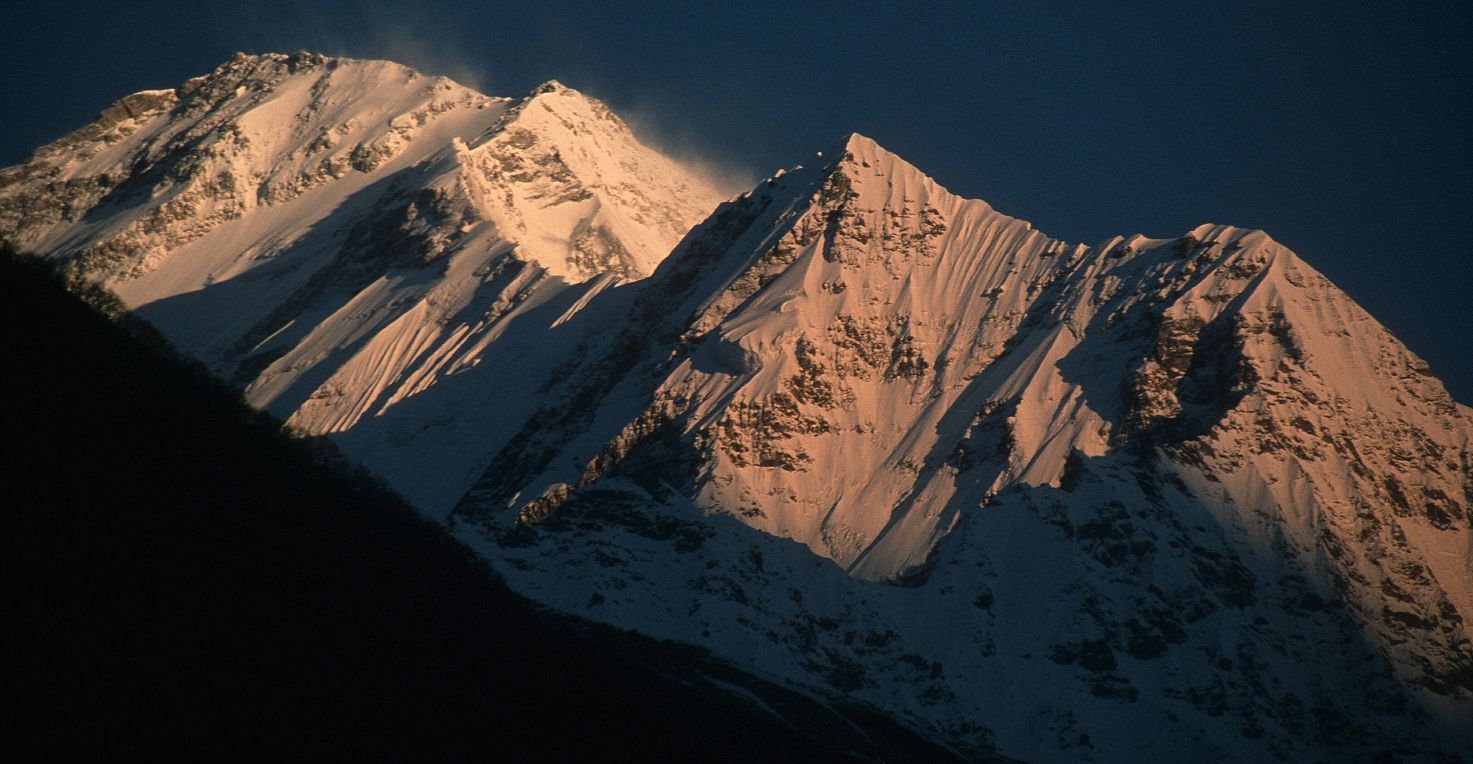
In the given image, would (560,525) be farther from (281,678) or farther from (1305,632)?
(281,678)

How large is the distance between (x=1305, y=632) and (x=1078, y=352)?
43929 mm

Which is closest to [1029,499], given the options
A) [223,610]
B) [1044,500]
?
[1044,500]

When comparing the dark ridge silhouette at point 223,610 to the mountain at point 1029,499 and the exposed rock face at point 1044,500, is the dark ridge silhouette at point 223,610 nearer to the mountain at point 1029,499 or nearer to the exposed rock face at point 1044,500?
the mountain at point 1029,499

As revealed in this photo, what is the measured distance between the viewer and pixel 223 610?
217 ft

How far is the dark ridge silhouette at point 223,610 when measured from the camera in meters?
56.1

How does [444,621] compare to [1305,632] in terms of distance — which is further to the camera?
[1305,632]

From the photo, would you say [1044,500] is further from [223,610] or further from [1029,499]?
[223,610]

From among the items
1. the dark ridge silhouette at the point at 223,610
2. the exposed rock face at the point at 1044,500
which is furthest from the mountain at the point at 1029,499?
the dark ridge silhouette at the point at 223,610

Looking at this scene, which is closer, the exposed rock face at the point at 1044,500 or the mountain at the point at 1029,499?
the mountain at the point at 1029,499

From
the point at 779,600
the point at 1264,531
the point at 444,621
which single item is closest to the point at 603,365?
the point at 779,600

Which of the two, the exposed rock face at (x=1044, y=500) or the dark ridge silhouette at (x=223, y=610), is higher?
the exposed rock face at (x=1044, y=500)

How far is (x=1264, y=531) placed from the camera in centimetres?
16225

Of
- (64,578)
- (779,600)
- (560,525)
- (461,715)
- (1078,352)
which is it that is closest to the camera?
(64,578)

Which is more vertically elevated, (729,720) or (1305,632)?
(1305,632)
